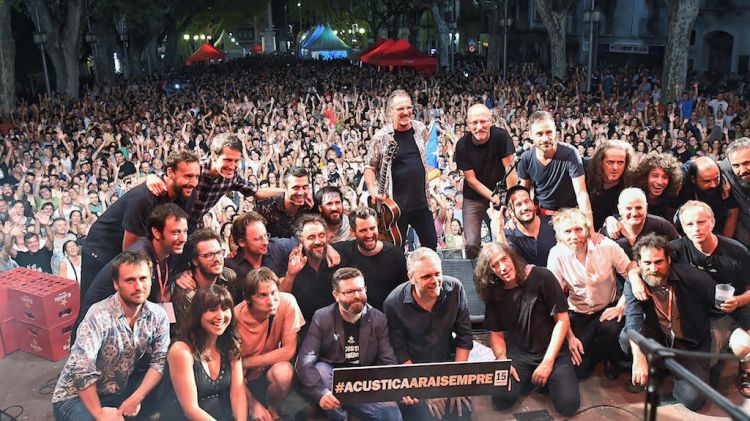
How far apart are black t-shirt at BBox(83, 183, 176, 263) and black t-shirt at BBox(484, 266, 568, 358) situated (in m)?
→ 2.45

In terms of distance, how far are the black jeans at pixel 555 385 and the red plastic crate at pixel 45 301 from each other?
10.9 feet

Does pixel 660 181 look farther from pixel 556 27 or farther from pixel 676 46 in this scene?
pixel 556 27

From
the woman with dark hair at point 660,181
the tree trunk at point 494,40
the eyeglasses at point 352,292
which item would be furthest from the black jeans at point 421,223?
the tree trunk at point 494,40

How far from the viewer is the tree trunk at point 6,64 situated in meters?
14.2

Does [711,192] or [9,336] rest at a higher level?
[711,192]

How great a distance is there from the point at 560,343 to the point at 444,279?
0.90 metres

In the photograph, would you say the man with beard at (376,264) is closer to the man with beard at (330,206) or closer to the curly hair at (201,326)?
the man with beard at (330,206)

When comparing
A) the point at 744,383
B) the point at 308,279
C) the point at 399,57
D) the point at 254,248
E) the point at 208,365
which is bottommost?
the point at 744,383

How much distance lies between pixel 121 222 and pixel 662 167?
4129 millimetres

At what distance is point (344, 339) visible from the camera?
409 centimetres

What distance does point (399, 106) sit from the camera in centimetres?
499

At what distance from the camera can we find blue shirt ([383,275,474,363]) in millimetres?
4199

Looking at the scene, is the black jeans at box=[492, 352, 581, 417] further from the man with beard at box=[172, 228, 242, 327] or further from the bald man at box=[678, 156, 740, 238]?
the man with beard at box=[172, 228, 242, 327]

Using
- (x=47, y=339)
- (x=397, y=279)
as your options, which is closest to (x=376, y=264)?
(x=397, y=279)
